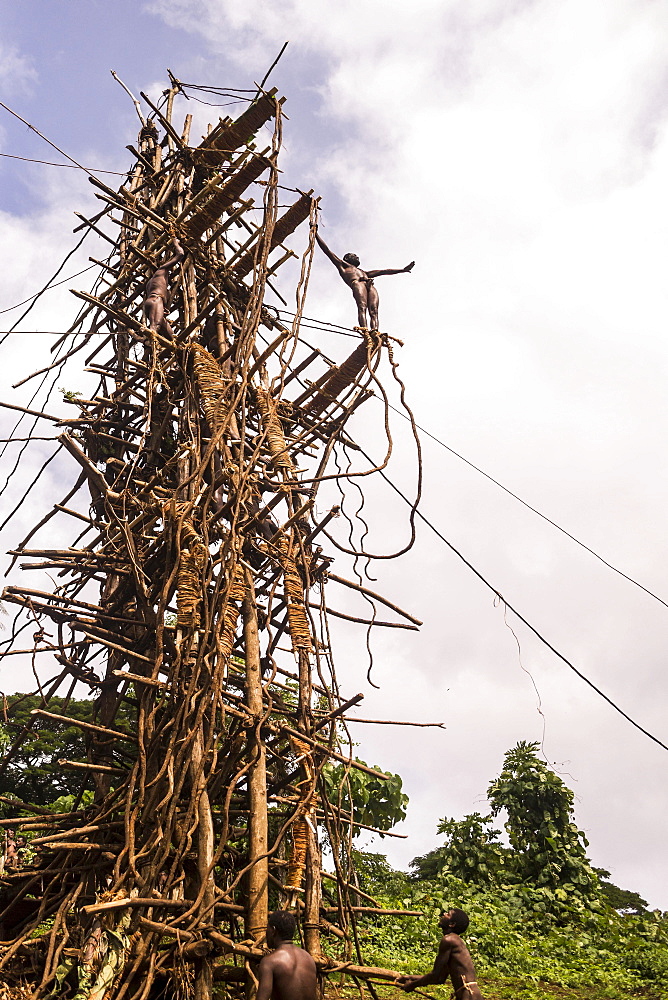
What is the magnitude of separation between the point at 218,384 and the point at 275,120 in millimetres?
2850

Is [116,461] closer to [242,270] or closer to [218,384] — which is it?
[218,384]

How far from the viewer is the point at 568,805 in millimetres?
14555

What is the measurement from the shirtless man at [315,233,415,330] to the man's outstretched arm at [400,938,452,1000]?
17.9 feet

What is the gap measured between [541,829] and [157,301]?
435 inches

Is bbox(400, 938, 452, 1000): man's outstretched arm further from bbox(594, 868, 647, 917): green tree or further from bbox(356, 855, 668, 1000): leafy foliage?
bbox(594, 868, 647, 917): green tree

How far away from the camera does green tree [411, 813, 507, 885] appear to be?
1380 centimetres

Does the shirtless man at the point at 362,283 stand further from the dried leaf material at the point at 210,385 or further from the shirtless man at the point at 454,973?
the shirtless man at the point at 454,973

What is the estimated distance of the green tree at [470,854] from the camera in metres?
13.8

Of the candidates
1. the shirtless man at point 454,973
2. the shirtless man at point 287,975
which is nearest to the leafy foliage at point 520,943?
the shirtless man at point 454,973

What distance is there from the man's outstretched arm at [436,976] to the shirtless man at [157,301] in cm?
588

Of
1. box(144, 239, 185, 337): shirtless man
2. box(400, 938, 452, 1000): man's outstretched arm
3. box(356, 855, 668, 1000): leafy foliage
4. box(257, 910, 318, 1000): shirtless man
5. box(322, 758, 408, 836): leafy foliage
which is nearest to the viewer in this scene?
box(257, 910, 318, 1000): shirtless man

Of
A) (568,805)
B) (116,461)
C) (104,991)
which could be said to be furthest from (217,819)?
(568,805)

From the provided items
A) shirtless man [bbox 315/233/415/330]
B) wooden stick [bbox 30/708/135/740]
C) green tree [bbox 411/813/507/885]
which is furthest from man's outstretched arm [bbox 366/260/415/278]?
green tree [bbox 411/813/507/885]

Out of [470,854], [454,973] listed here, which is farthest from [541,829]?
[454,973]
